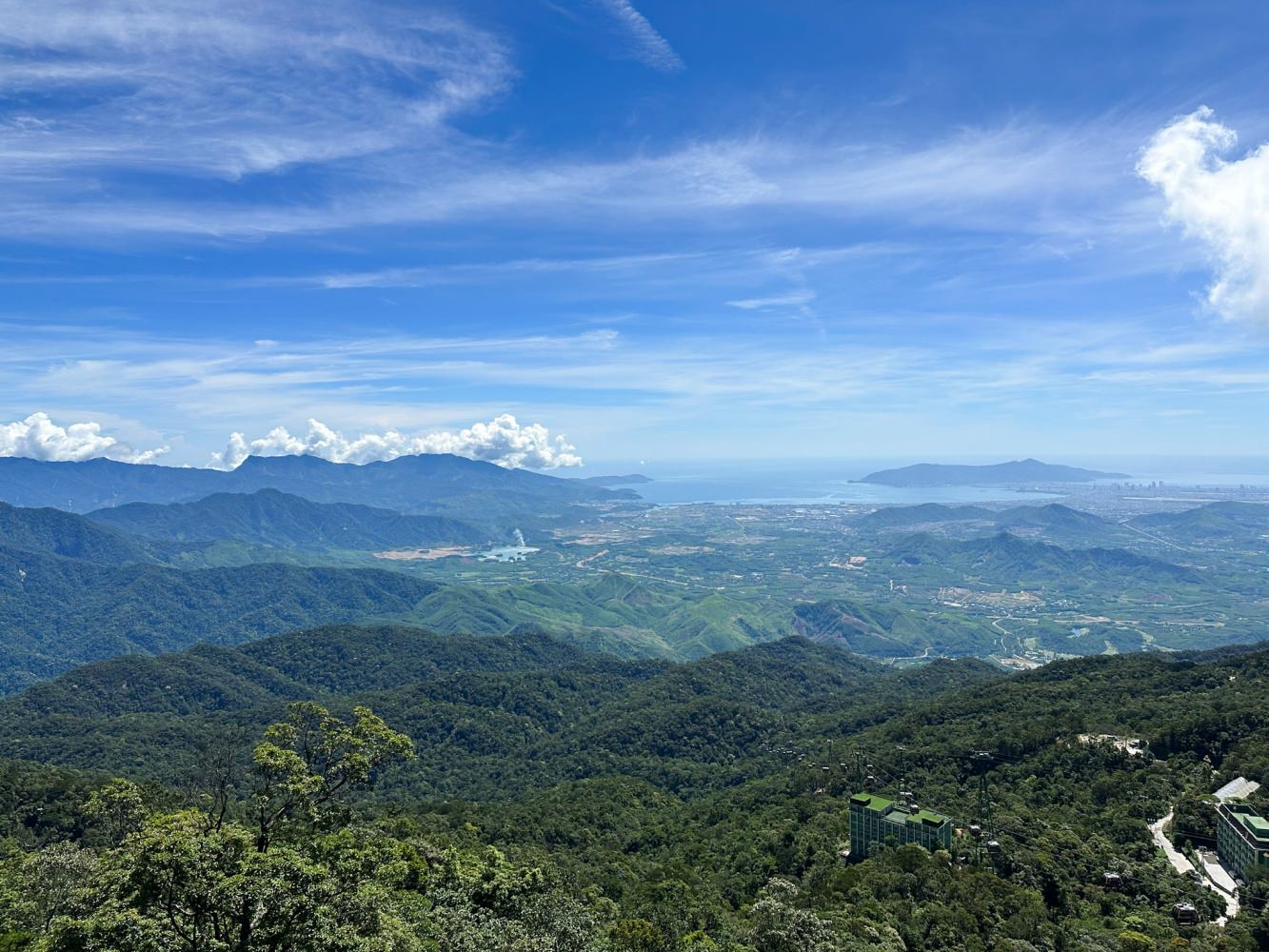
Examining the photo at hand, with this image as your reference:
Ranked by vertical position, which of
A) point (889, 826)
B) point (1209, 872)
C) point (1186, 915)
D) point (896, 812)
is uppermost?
point (1186, 915)

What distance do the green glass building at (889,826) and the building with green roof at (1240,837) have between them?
1414 centimetres

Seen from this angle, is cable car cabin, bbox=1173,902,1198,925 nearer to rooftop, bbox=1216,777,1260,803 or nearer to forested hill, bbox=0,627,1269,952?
forested hill, bbox=0,627,1269,952

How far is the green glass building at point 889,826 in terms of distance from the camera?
44656 millimetres

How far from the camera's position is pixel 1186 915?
3312 cm

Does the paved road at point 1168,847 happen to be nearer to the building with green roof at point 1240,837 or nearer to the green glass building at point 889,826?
the building with green roof at point 1240,837

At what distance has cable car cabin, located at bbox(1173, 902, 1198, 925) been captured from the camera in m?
33.0

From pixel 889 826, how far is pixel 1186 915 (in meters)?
16.3

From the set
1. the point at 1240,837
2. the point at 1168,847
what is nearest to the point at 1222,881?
the point at 1240,837

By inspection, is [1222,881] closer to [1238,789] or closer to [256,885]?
[1238,789]

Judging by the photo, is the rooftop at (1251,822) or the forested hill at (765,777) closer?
the forested hill at (765,777)

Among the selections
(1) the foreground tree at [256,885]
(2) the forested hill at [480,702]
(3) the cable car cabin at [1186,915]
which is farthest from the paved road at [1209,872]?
(2) the forested hill at [480,702]

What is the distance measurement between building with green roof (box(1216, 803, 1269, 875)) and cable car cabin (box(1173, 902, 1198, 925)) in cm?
589

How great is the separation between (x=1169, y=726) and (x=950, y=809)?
1939 cm

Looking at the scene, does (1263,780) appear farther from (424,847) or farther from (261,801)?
(261,801)
